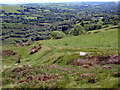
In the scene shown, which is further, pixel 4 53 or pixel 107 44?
pixel 4 53

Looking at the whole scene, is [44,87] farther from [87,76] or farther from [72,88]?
[87,76]

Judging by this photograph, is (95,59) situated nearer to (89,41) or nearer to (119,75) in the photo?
(119,75)

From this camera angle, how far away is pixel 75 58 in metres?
33.4

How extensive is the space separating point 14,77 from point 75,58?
1302cm

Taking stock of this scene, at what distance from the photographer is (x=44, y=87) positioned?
64.5 ft

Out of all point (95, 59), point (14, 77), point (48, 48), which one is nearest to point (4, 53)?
point (48, 48)

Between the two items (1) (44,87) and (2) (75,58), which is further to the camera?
(2) (75,58)

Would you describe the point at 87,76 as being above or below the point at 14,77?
above

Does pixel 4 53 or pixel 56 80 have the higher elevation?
pixel 56 80

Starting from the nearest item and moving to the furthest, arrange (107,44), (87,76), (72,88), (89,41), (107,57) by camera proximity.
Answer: (72,88), (87,76), (107,57), (107,44), (89,41)

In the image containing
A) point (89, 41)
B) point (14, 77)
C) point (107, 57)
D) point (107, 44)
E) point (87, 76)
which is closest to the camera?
point (87, 76)

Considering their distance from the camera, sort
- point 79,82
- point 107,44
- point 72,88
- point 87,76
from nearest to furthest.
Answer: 1. point 72,88
2. point 79,82
3. point 87,76
4. point 107,44

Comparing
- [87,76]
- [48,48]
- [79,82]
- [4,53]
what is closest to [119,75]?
[87,76]

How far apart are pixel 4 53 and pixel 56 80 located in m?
32.4
